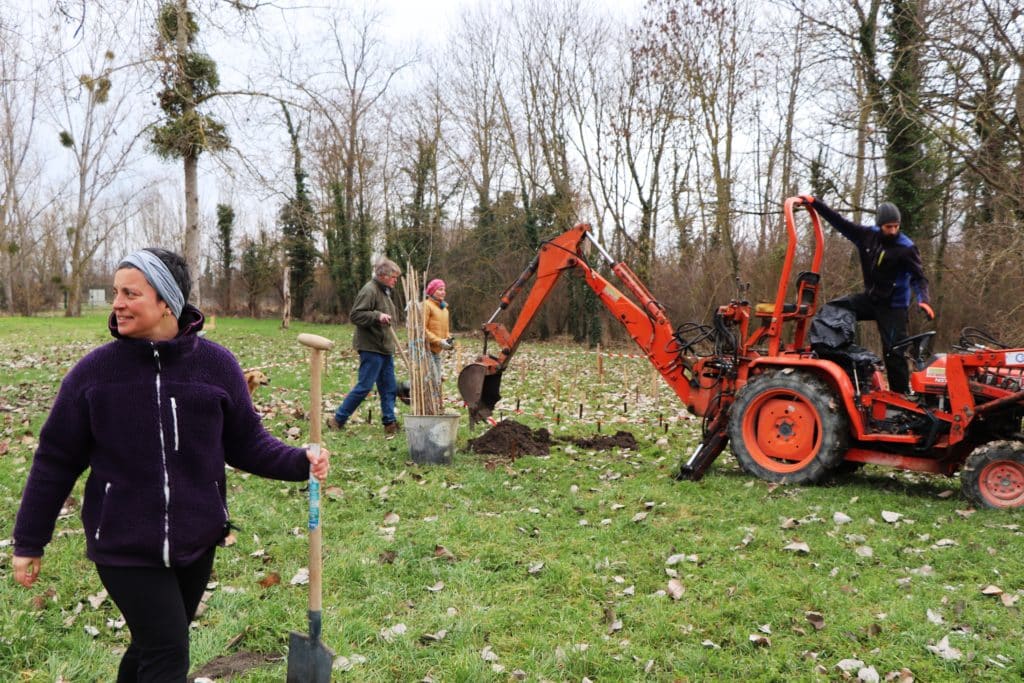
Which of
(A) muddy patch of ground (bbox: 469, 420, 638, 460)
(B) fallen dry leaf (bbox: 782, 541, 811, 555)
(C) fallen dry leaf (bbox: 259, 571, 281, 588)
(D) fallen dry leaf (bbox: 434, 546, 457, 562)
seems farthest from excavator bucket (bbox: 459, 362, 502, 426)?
(B) fallen dry leaf (bbox: 782, 541, 811, 555)

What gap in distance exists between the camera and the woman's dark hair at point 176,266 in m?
2.44

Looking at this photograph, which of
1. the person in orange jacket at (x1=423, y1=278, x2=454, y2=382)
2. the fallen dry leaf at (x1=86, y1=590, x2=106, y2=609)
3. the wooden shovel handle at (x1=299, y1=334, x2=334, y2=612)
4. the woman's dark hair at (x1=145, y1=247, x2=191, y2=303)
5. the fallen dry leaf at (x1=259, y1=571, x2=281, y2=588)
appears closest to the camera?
the woman's dark hair at (x1=145, y1=247, x2=191, y2=303)

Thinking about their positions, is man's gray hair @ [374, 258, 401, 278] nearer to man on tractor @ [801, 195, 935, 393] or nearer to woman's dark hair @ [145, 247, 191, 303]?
man on tractor @ [801, 195, 935, 393]

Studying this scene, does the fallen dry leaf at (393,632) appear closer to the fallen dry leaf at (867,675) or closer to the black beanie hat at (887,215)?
the fallen dry leaf at (867,675)

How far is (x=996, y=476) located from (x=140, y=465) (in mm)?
6102

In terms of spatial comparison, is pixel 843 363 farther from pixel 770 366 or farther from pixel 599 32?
pixel 599 32

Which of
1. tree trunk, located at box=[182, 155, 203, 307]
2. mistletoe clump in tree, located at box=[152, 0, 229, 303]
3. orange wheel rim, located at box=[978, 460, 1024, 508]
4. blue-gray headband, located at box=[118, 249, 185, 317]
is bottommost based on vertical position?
orange wheel rim, located at box=[978, 460, 1024, 508]

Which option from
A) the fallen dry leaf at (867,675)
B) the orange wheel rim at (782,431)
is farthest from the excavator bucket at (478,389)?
the fallen dry leaf at (867,675)

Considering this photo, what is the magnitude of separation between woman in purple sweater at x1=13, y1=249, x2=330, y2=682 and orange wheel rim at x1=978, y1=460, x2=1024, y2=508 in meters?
5.77

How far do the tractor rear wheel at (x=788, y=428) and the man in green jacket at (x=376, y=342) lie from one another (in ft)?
13.1

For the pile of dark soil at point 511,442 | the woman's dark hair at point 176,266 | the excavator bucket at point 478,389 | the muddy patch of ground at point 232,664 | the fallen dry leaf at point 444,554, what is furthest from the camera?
the excavator bucket at point 478,389

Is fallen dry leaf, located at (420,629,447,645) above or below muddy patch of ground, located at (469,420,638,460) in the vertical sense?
below

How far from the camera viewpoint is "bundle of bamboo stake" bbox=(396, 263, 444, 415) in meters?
7.48

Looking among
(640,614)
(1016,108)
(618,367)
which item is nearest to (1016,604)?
(640,614)
